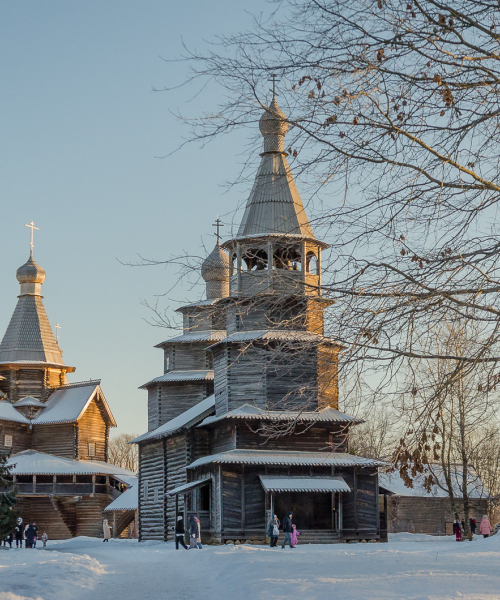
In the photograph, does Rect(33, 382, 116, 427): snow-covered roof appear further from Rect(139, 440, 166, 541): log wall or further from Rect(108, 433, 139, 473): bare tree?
Rect(108, 433, 139, 473): bare tree

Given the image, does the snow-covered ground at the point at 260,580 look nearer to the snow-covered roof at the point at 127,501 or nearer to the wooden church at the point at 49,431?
the snow-covered roof at the point at 127,501

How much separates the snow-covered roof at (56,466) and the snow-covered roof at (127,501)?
1897 mm

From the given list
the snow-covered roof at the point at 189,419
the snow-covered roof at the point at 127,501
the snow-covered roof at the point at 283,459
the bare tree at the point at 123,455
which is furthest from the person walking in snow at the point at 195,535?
the bare tree at the point at 123,455

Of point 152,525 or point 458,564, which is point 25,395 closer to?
point 152,525

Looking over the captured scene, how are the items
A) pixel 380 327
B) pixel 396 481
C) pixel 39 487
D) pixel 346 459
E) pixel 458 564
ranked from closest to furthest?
pixel 380 327
pixel 458 564
pixel 346 459
pixel 39 487
pixel 396 481

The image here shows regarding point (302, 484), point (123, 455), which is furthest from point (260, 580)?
point (123, 455)

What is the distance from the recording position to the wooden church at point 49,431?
1971 inches

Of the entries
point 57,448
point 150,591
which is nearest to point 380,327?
point 150,591

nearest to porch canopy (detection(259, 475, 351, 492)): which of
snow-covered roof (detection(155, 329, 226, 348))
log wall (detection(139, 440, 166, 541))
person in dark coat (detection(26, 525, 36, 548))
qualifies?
log wall (detection(139, 440, 166, 541))

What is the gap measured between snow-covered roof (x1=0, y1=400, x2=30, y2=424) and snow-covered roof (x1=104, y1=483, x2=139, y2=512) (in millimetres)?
8503

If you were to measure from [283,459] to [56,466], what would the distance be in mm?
22525

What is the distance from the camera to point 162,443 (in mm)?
39469

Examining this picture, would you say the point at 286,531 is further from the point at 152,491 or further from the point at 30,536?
the point at 30,536

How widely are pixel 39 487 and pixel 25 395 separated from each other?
7940mm
